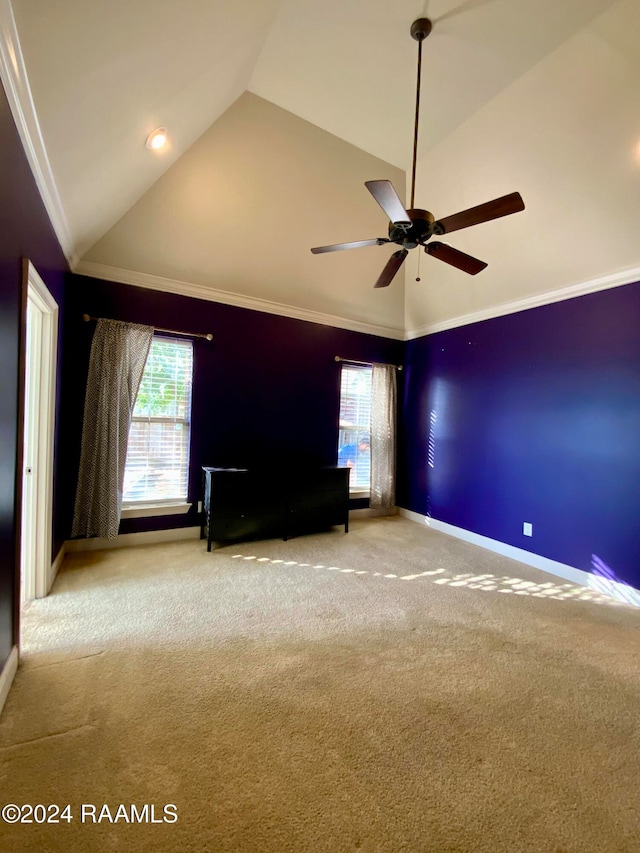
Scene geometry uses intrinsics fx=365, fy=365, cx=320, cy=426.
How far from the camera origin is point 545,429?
12.0 ft

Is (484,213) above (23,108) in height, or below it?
below

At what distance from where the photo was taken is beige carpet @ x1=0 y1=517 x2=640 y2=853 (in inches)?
47.9

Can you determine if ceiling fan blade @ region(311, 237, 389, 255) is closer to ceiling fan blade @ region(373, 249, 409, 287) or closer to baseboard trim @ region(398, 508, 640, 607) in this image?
ceiling fan blade @ region(373, 249, 409, 287)

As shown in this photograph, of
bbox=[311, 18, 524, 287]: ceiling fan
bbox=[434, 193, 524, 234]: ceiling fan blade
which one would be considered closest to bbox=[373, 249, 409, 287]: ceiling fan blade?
bbox=[311, 18, 524, 287]: ceiling fan

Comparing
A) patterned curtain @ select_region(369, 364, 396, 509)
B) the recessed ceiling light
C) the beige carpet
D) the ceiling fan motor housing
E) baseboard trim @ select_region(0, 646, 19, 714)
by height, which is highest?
the recessed ceiling light

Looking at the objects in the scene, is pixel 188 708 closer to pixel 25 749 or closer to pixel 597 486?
pixel 25 749

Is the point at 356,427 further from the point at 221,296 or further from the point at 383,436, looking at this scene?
the point at 221,296

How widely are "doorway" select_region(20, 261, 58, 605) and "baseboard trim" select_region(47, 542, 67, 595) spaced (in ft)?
0.22

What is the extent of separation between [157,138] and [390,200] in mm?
1832

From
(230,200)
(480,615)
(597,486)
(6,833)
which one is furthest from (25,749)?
(597,486)

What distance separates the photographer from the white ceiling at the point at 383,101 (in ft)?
5.90

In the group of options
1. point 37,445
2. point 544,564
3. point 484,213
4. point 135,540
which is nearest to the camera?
point 484,213

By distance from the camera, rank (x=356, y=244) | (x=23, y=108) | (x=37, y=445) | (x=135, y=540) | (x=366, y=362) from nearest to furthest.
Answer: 1. (x=23, y=108)
2. (x=356, y=244)
3. (x=37, y=445)
4. (x=135, y=540)
5. (x=366, y=362)

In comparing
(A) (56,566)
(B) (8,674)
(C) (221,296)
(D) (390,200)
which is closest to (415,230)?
(D) (390,200)
